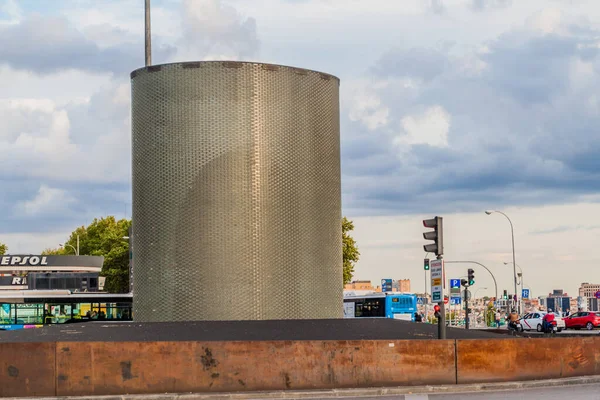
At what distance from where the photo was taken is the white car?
198 feet

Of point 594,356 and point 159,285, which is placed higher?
point 159,285

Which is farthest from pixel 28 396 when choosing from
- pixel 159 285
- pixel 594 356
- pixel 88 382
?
pixel 594 356

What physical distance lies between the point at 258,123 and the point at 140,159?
10.0 ft

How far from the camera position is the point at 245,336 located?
19.4 m

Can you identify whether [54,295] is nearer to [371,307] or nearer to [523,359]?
[371,307]

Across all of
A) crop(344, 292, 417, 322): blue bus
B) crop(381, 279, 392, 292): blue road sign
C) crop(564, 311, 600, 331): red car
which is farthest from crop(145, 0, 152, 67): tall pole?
crop(381, 279, 392, 292): blue road sign

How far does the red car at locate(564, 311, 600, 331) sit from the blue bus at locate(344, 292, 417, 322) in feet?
33.4

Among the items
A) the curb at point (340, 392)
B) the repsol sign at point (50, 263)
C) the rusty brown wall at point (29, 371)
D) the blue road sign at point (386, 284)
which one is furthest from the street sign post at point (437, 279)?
the blue road sign at point (386, 284)

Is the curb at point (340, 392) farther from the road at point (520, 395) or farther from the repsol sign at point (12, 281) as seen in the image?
the repsol sign at point (12, 281)

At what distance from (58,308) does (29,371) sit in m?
31.7

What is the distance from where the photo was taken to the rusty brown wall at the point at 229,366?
57.5 ft

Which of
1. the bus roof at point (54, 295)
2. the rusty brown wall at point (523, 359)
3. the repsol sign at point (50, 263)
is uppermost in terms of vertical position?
the repsol sign at point (50, 263)

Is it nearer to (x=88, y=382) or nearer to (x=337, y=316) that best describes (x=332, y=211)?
(x=337, y=316)

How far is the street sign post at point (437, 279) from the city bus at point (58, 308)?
29.1 meters
